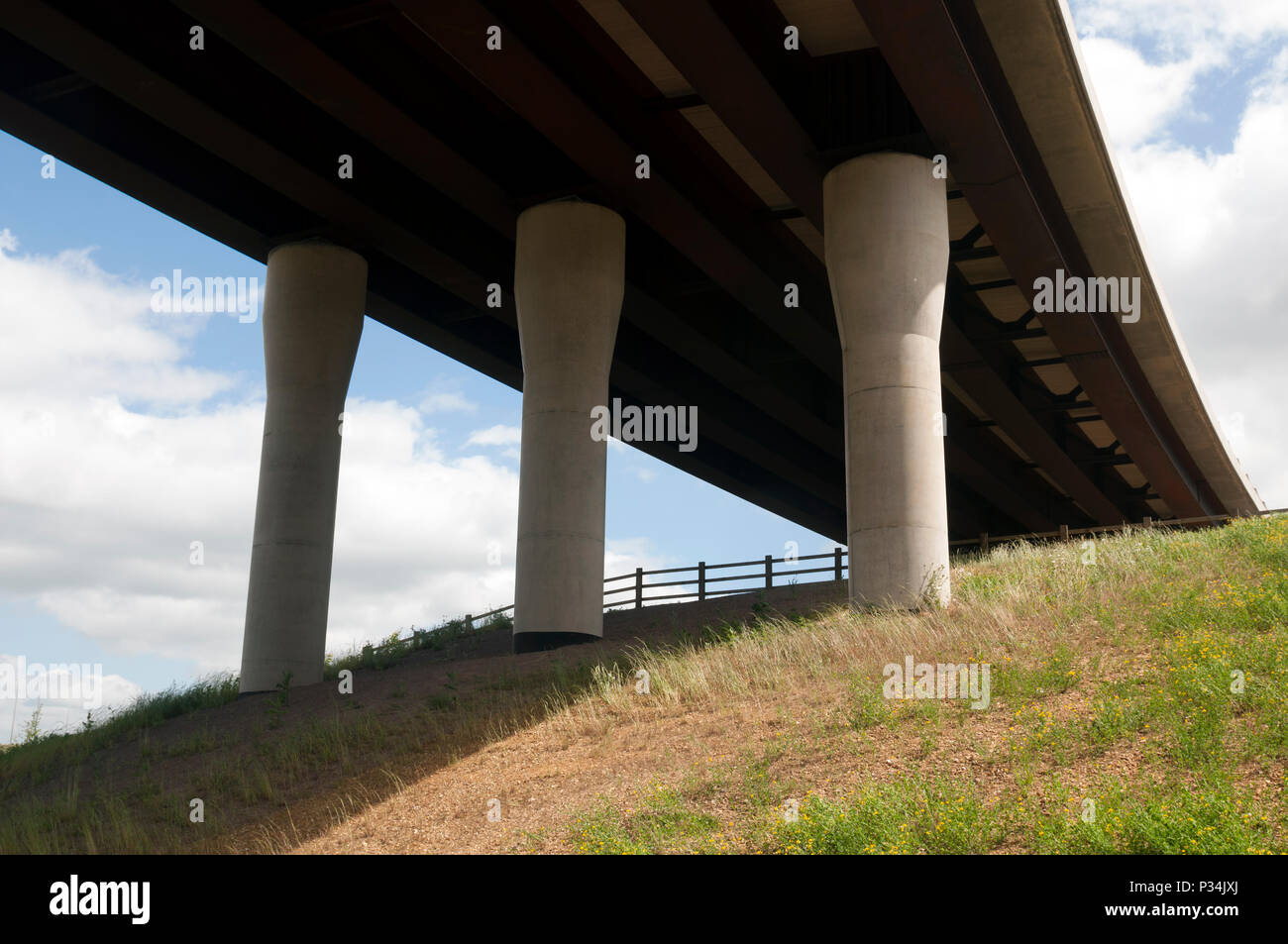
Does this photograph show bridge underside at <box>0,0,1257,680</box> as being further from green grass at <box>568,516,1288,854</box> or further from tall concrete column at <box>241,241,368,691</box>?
green grass at <box>568,516,1288,854</box>

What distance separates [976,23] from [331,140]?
1278 cm

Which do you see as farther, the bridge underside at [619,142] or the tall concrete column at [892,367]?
the bridge underside at [619,142]

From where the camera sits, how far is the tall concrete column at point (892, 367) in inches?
750

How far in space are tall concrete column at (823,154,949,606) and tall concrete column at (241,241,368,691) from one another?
11750 millimetres

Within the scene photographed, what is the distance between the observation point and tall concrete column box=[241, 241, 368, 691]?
2481 cm

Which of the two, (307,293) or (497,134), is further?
(307,293)

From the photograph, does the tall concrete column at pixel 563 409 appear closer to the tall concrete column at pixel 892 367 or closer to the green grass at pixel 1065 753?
the tall concrete column at pixel 892 367

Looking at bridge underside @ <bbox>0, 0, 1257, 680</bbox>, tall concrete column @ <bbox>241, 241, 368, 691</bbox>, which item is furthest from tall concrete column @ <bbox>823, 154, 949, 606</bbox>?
tall concrete column @ <bbox>241, 241, 368, 691</bbox>

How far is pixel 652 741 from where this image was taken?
1328cm

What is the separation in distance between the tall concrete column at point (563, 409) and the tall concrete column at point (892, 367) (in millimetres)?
5378

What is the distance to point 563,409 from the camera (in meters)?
23.5

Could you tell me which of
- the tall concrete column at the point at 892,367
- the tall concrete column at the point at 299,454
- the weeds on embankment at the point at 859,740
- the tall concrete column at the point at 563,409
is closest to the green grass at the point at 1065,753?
the weeds on embankment at the point at 859,740

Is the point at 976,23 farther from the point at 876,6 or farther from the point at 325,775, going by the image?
the point at 325,775
